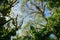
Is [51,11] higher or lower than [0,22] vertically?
lower

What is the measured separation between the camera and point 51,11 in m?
27.8

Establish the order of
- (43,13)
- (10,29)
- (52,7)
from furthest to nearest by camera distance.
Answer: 1. (43,13)
2. (52,7)
3. (10,29)

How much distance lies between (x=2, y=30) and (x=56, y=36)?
10272mm

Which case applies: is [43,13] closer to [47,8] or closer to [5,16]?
[47,8]

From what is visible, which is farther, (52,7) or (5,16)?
(52,7)

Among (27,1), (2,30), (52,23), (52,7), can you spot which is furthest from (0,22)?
(27,1)

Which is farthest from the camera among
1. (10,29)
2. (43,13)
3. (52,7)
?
(43,13)

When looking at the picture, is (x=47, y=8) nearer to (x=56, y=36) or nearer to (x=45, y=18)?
(x=45, y=18)

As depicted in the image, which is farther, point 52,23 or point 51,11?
point 51,11

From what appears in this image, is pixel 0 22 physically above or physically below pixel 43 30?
above

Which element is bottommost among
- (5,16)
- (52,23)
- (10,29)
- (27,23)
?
(27,23)

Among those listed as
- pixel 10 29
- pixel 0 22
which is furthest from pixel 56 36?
pixel 0 22

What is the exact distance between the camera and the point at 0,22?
16.5 metres

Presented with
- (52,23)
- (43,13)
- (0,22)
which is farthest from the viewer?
(43,13)
